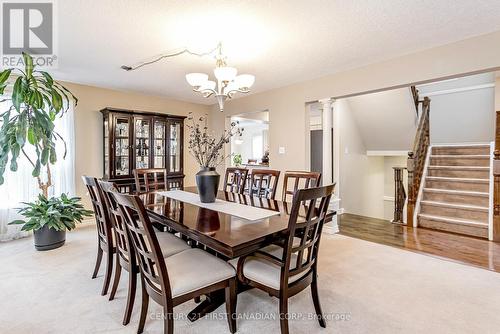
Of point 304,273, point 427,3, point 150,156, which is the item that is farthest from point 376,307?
point 150,156

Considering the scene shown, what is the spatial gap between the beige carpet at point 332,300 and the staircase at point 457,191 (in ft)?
4.76

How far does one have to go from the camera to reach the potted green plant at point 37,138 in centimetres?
285

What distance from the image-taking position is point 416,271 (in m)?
2.62

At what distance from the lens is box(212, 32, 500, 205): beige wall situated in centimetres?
263

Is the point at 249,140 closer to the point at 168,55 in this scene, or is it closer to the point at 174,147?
the point at 174,147

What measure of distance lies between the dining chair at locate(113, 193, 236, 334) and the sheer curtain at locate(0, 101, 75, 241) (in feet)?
10.8

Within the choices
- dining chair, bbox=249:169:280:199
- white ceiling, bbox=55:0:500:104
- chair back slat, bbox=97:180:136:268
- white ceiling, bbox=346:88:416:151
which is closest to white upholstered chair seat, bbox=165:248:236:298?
chair back slat, bbox=97:180:136:268

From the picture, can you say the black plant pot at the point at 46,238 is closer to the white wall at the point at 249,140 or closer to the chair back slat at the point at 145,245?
the chair back slat at the point at 145,245

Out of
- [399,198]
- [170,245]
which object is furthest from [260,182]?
[399,198]

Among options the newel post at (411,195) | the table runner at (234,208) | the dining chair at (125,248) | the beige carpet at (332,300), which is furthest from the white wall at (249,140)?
the dining chair at (125,248)

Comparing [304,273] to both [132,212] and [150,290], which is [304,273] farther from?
[132,212]

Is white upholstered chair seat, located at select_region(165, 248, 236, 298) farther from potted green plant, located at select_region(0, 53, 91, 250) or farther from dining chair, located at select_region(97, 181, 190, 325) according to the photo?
potted green plant, located at select_region(0, 53, 91, 250)

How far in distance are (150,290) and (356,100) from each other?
16.4 ft

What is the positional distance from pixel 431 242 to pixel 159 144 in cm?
448
